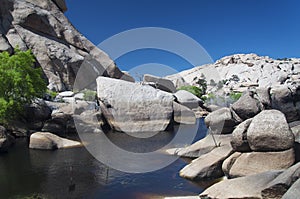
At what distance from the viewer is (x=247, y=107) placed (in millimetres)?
17047

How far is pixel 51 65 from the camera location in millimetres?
52438

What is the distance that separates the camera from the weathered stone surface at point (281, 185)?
8.29 metres

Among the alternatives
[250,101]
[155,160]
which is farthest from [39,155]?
[250,101]

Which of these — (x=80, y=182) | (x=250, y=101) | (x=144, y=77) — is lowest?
(x=80, y=182)

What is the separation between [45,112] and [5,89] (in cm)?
487

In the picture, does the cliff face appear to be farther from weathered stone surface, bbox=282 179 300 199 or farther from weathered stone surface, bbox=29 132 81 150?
weathered stone surface, bbox=282 179 300 199

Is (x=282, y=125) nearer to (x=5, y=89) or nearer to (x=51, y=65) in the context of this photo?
(x=5, y=89)

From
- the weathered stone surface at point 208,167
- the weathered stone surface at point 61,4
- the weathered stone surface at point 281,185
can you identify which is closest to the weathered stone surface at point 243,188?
the weathered stone surface at point 281,185

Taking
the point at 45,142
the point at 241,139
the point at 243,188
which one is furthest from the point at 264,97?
the point at 45,142

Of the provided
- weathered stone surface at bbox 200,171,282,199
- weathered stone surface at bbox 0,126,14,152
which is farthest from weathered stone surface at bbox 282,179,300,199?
weathered stone surface at bbox 0,126,14,152

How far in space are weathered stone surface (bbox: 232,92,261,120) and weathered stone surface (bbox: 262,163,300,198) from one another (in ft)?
28.0

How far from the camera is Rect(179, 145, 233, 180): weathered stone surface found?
12798mm

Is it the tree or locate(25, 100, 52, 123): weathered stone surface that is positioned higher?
the tree

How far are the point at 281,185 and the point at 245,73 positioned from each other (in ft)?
452
